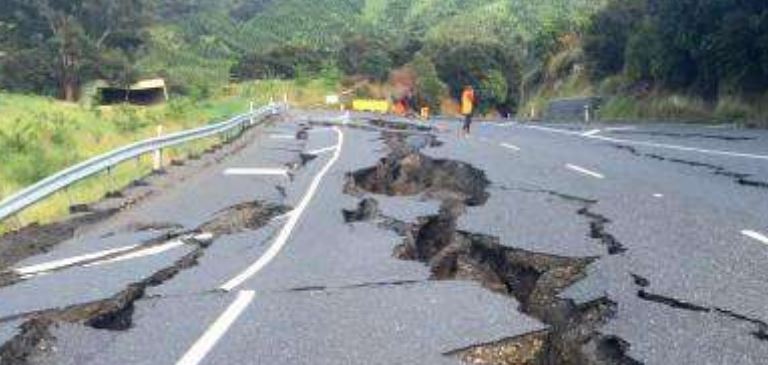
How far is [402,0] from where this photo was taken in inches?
5719

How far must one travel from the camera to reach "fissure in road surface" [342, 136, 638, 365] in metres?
6.93

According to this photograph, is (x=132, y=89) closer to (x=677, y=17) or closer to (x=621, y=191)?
(x=677, y=17)

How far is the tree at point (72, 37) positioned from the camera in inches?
2643

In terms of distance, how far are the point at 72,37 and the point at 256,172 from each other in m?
51.9

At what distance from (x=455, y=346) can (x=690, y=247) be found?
12.9 ft

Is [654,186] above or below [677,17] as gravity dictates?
below

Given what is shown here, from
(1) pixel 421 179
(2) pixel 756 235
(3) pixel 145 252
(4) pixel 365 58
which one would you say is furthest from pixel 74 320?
(4) pixel 365 58

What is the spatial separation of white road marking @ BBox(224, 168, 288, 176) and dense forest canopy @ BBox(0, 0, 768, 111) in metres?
16.1

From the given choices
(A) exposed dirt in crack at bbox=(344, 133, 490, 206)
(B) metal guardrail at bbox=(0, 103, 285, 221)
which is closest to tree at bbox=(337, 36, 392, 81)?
(B) metal guardrail at bbox=(0, 103, 285, 221)

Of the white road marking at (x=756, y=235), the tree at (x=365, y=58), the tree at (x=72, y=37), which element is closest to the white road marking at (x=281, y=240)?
the white road marking at (x=756, y=235)

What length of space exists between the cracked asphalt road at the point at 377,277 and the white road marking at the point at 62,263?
0.43ft

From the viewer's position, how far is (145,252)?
1132 cm

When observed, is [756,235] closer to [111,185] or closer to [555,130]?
[111,185]

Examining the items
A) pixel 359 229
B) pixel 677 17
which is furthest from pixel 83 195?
pixel 677 17
